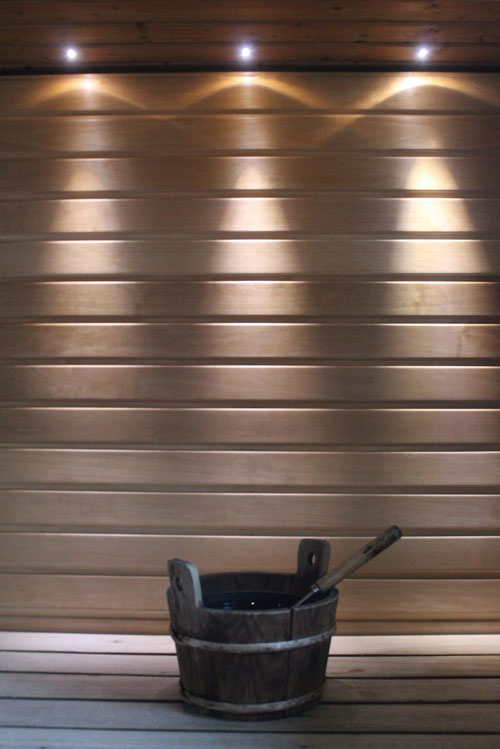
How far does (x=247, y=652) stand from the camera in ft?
8.03

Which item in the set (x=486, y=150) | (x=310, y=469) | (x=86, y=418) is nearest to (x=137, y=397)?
(x=86, y=418)

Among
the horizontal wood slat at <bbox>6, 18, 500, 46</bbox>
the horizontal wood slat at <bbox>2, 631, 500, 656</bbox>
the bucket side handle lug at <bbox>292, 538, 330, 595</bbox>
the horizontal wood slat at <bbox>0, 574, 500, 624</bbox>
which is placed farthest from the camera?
the horizontal wood slat at <bbox>0, 574, 500, 624</bbox>

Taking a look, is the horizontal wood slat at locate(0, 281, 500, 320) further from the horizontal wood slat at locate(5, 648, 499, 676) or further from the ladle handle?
the horizontal wood slat at locate(5, 648, 499, 676)

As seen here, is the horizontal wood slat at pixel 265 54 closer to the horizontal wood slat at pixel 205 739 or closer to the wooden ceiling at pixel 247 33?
the wooden ceiling at pixel 247 33

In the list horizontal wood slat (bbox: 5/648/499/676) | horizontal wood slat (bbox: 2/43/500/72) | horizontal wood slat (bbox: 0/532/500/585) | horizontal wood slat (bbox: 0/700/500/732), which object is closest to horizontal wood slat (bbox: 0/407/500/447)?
horizontal wood slat (bbox: 0/532/500/585)

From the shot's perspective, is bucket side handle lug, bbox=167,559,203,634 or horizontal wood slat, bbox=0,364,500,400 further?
horizontal wood slat, bbox=0,364,500,400

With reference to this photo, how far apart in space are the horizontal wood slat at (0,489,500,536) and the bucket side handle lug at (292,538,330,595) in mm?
395

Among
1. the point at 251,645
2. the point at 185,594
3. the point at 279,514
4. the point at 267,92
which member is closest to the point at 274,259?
the point at 267,92

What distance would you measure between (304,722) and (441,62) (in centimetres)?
271

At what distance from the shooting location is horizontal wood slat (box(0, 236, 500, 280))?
337 cm

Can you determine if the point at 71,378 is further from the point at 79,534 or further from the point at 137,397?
the point at 79,534

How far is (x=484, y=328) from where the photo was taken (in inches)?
132

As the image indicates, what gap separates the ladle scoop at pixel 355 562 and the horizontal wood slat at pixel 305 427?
759mm

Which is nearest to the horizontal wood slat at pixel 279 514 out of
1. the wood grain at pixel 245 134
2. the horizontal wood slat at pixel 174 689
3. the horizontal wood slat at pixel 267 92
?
the horizontal wood slat at pixel 174 689
